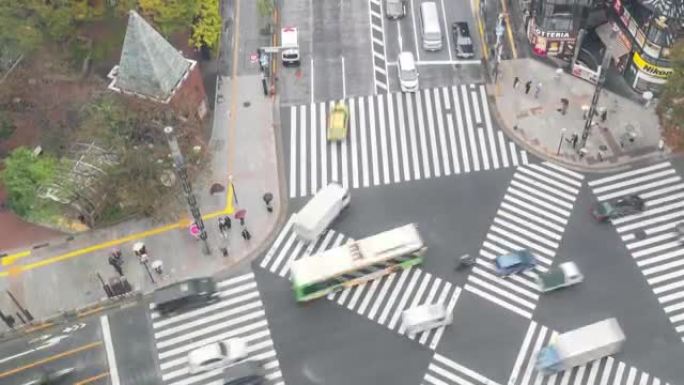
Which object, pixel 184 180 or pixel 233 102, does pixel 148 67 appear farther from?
pixel 184 180

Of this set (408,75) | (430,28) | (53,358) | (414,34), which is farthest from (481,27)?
(53,358)

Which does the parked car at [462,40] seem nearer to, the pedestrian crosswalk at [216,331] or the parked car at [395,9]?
the parked car at [395,9]

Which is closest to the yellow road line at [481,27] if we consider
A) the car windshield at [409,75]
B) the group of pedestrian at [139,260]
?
the car windshield at [409,75]

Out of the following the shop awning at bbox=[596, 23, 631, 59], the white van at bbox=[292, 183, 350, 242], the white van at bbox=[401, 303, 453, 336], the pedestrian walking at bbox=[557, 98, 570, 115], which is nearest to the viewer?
the white van at bbox=[401, 303, 453, 336]

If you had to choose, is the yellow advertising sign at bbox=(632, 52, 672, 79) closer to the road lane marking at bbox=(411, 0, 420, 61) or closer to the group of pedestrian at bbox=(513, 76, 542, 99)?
the group of pedestrian at bbox=(513, 76, 542, 99)

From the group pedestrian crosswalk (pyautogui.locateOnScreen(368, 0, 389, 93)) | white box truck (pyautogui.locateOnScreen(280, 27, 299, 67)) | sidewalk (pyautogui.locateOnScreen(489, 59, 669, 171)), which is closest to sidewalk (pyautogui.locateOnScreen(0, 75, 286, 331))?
white box truck (pyautogui.locateOnScreen(280, 27, 299, 67))
